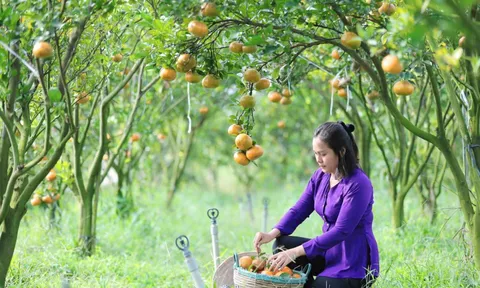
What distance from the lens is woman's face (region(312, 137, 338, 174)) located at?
3.21 metres

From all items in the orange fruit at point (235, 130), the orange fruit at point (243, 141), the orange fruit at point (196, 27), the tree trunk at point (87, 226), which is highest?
the orange fruit at point (196, 27)

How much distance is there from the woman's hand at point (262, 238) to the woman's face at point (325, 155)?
51 cm

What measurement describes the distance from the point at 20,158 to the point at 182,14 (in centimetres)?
116

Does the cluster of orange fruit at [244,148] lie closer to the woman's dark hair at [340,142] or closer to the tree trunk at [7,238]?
the woman's dark hair at [340,142]

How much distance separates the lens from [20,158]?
10.3 ft

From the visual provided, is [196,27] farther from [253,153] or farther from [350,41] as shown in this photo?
[253,153]

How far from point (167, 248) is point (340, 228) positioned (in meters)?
1.71

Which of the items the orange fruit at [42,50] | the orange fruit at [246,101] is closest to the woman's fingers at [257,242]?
the orange fruit at [246,101]

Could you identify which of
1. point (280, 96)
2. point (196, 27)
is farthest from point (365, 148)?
point (196, 27)

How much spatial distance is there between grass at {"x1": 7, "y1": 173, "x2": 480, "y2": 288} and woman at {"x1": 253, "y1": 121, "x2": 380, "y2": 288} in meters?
0.42

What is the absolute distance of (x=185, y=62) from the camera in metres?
3.04

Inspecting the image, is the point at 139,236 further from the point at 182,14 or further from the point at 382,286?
the point at 182,14

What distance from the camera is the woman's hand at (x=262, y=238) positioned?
3.36 meters

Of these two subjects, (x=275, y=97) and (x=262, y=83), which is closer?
(x=262, y=83)
